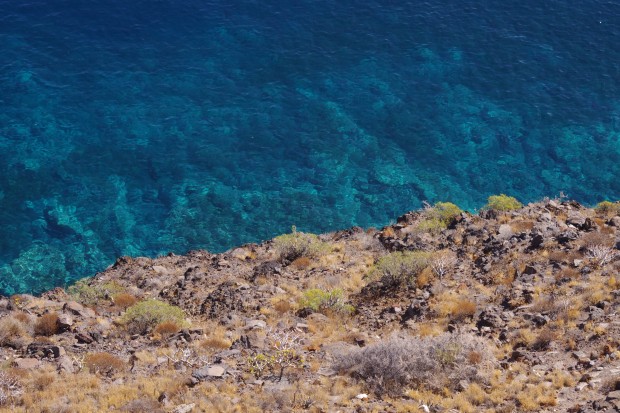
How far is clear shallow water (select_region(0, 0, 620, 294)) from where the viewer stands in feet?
129

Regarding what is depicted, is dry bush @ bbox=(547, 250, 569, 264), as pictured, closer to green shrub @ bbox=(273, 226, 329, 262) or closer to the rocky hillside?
the rocky hillside

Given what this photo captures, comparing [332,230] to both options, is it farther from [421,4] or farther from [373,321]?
[421,4]

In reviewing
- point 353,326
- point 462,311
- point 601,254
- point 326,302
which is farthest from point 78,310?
point 601,254

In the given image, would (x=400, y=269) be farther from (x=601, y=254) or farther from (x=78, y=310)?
(x=78, y=310)

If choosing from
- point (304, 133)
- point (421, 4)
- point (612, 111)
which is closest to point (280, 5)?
point (421, 4)

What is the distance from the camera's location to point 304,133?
1763 inches

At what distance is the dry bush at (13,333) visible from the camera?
2036 cm

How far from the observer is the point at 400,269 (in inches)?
978

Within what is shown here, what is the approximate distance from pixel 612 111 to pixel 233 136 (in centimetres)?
2670

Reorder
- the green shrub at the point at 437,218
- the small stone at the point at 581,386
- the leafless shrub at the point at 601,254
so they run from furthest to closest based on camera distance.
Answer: the green shrub at the point at 437,218 < the leafless shrub at the point at 601,254 < the small stone at the point at 581,386

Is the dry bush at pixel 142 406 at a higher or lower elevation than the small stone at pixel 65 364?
higher

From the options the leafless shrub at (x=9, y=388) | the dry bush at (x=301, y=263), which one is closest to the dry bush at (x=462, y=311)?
the dry bush at (x=301, y=263)

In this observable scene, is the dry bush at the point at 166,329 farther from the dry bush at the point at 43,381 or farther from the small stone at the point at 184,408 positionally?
the small stone at the point at 184,408

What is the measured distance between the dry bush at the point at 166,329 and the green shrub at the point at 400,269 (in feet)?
25.9
